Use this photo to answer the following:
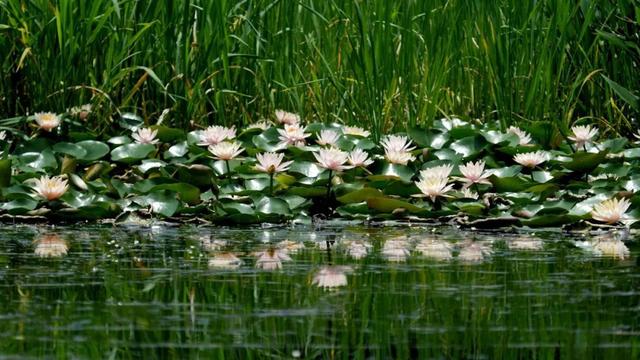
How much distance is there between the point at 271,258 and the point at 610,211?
1231 millimetres

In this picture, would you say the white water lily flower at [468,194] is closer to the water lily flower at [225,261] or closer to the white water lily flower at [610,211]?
the white water lily flower at [610,211]

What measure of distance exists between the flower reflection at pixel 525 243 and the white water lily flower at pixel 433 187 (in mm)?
491

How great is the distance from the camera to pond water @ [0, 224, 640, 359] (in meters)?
2.22

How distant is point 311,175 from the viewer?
4.69 meters

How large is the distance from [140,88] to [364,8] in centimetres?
116

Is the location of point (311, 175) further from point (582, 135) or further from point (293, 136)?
point (582, 135)

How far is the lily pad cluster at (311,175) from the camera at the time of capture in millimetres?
4238

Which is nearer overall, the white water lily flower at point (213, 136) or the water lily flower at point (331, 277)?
the water lily flower at point (331, 277)

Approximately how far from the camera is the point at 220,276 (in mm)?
2984

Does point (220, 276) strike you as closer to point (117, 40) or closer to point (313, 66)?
point (117, 40)

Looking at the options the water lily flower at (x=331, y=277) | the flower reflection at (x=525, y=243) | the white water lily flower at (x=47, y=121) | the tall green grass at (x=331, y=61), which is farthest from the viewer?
the tall green grass at (x=331, y=61)

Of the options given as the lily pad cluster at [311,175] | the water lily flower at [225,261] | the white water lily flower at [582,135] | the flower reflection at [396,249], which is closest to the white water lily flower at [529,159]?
the lily pad cluster at [311,175]

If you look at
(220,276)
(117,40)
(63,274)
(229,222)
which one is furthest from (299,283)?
(117,40)

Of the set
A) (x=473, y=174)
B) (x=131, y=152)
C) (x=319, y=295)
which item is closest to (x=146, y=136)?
(x=131, y=152)
